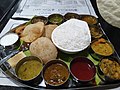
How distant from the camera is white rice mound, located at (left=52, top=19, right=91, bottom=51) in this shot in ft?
3.19

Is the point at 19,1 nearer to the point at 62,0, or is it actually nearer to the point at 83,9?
the point at 62,0

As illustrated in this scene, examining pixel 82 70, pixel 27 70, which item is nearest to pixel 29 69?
pixel 27 70

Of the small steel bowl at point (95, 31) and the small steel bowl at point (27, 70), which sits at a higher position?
the small steel bowl at point (27, 70)

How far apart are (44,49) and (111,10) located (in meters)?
0.48

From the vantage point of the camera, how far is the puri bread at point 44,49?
36.4 inches

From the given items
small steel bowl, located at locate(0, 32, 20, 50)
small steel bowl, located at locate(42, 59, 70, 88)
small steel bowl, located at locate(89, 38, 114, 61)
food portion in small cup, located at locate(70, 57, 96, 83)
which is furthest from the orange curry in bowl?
small steel bowl, located at locate(0, 32, 20, 50)

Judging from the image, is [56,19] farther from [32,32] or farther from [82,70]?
[82,70]

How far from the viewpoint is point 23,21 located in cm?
130

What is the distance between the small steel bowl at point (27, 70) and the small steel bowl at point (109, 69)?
1.10 ft

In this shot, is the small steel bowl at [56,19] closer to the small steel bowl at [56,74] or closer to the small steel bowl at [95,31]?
the small steel bowl at [95,31]

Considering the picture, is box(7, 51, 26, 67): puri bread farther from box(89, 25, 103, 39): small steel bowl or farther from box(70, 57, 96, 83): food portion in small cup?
box(89, 25, 103, 39): small steel bowl

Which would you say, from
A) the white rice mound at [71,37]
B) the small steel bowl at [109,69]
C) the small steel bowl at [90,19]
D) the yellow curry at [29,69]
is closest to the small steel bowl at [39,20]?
the white rice mound at [71,37]

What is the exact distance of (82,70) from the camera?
0.87m

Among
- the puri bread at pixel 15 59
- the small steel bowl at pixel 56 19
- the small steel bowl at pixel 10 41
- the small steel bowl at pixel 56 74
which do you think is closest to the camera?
the small steel bowl at pixel 56 74
